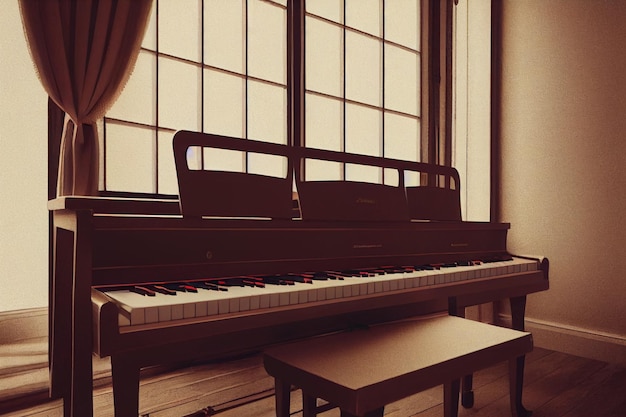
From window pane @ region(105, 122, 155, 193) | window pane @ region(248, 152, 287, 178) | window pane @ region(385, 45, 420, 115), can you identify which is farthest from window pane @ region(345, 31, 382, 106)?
window pane @ region(105, 122, 155, 193)

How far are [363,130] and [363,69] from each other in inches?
20.2

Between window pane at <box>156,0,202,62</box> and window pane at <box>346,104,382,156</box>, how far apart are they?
1280 mm

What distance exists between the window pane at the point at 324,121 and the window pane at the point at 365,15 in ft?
2.33

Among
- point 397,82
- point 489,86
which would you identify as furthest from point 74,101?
point 489,86

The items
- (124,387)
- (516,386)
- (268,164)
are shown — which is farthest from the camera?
(268,164)

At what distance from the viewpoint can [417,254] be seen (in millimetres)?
2092

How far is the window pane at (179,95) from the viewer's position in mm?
2967

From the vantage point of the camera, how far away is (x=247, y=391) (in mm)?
2426

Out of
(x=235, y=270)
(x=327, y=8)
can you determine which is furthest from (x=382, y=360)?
(x=327, y=8)

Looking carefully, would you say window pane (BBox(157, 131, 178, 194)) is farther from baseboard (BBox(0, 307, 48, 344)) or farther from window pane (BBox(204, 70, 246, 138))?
baseboard (BBox(0, 307, 48, 344))

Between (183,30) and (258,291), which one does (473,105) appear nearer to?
(183,30)

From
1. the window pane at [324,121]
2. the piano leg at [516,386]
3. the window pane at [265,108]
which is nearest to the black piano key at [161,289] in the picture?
the piano leg at [516,386]

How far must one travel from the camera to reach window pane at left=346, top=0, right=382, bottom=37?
372 centimetres

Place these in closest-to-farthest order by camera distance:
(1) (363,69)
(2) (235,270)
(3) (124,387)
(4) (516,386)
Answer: (3) (124,387), (2) (235,270), (4) (516,386), (1) (363,69)
